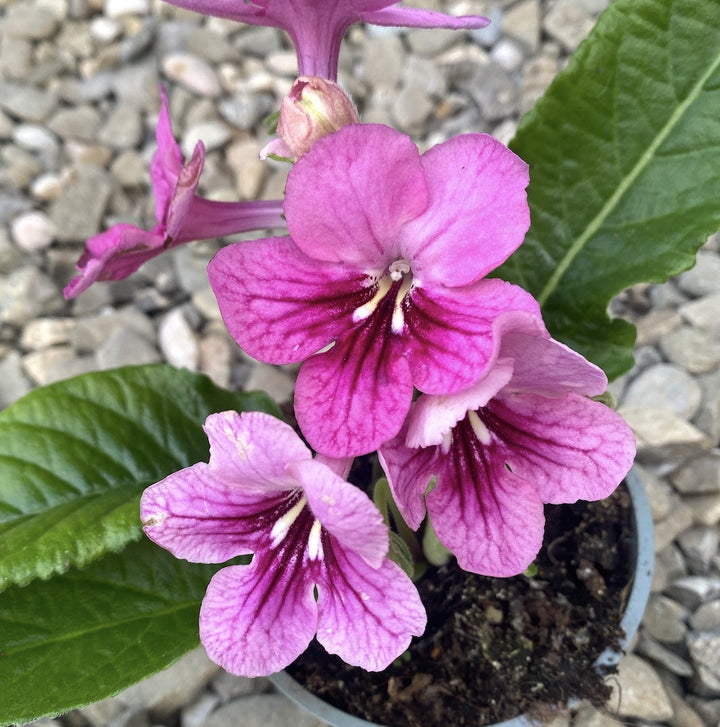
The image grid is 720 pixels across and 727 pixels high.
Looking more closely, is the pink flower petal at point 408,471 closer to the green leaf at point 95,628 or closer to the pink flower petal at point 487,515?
the pink flower petal at point 487,515

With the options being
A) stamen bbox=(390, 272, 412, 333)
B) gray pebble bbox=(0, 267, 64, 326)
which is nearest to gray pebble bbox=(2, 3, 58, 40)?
gray pebble bbox=(0, 267, 64, 326)

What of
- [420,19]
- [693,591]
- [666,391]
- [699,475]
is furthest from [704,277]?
[420,19]

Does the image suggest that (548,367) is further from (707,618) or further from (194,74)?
(194,74)

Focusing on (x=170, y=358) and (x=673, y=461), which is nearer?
(x=673, y=461)

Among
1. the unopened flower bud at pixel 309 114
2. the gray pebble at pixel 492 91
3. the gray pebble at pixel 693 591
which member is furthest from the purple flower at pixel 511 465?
the gray pebble at pixel 492 91

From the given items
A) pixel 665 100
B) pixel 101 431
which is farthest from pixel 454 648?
pixel 665 100

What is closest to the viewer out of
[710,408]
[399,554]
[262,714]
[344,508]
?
[344,508]

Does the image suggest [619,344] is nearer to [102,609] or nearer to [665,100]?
[665,100]
